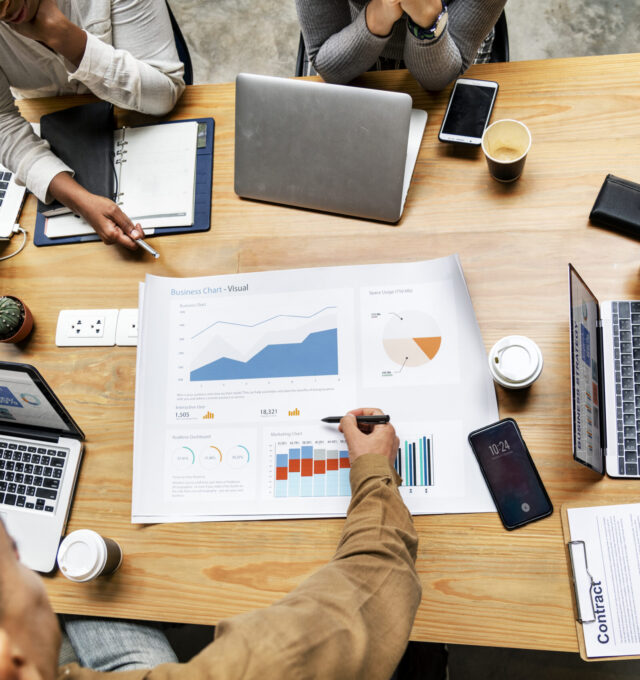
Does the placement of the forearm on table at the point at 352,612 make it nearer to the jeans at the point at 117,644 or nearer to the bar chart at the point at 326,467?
the bar chart at the point at 326,467

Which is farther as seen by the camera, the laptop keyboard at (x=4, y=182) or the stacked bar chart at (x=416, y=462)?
the laptop keyboard at (x=4, y=182)

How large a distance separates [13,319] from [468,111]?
87 cm

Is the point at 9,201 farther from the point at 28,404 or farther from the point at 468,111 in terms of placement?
the point at 468,111

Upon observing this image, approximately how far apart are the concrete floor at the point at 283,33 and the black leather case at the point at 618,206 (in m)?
1.09

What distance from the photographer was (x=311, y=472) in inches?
36.6

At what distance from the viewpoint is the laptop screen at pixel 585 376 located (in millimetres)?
803

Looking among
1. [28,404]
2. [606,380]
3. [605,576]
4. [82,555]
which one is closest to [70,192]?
[28,404]

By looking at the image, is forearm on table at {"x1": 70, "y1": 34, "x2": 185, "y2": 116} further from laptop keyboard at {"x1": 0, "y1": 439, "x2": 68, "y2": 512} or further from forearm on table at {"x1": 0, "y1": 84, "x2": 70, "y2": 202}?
laptop keyboard at {"x1": 0, "y1": 439, "x2": 68, "y2": 512}

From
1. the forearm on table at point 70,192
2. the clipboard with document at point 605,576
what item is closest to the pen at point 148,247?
the forearm on table at point 70,192

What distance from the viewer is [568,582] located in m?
0.84

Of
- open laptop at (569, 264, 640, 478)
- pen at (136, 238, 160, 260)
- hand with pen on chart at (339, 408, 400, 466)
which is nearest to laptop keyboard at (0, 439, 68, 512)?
pen at (136, 238, 160, 260)

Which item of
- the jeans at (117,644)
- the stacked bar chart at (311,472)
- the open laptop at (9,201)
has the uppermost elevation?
the open laptop at (9,201)

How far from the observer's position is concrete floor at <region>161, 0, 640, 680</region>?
6.39 feet

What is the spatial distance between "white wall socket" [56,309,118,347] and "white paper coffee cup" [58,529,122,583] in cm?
33
